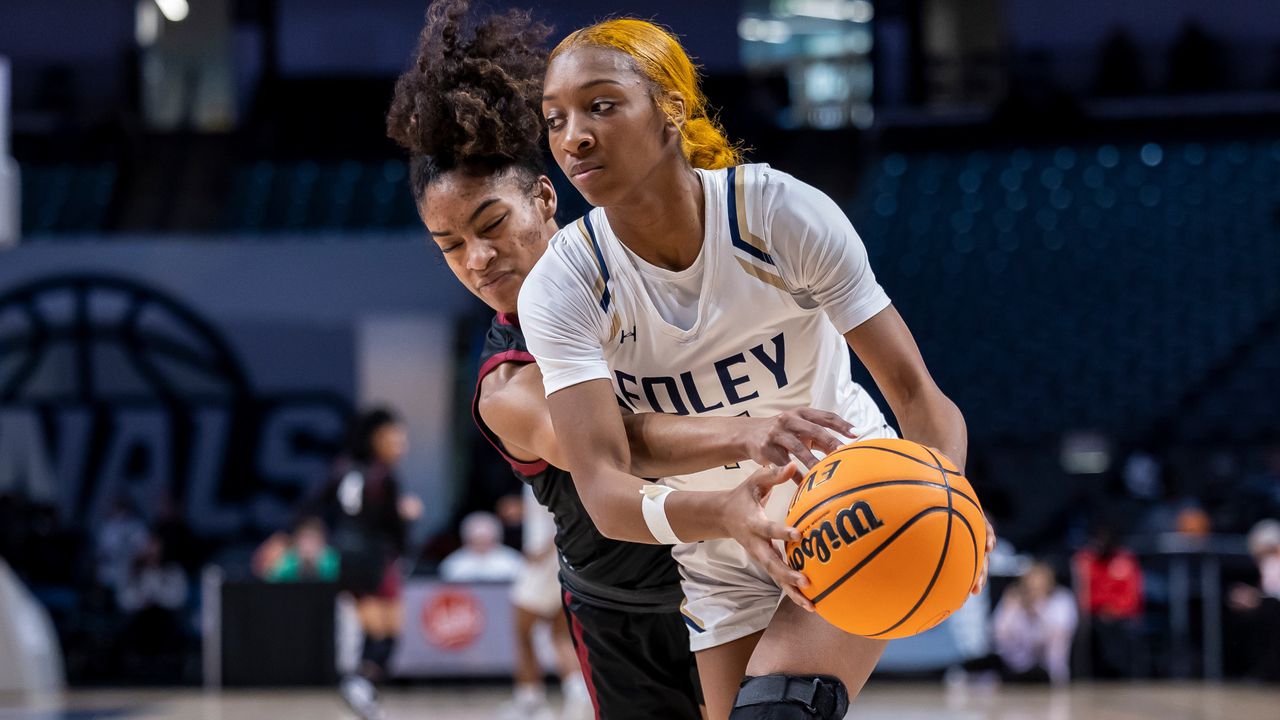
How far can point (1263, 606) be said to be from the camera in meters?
9.75

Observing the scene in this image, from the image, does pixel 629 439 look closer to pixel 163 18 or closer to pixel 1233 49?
pixel 163 18

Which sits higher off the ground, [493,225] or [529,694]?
[493,225]

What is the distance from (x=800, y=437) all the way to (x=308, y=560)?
28.7 feet

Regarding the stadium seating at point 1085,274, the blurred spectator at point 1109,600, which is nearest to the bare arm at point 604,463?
the blurred spectator at point 1109,600

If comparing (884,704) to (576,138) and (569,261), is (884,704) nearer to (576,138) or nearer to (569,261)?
(569,261)

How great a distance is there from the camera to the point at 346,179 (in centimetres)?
1598

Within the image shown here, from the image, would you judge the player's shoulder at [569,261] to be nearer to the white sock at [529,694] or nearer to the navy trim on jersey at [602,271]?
the navy trim on jersey at [602,271]

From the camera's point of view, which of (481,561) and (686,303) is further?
(481,561)

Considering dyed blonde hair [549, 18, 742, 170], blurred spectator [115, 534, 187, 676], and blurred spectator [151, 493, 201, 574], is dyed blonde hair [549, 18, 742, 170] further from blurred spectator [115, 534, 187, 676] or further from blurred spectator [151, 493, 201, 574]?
blurred spectator [151, 493, 201, 574]

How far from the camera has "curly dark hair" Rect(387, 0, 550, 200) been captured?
309cm

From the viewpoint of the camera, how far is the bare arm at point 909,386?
2.54 meters

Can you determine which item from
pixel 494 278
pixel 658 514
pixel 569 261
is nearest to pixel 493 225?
pixel 494 278

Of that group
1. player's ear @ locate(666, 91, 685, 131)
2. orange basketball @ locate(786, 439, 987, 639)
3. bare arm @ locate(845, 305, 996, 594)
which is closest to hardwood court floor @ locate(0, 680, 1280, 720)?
bare arm @ locate(845, 305, 996, 594)

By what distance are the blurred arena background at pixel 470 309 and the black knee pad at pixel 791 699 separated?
7.38 metres
